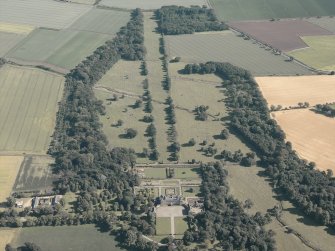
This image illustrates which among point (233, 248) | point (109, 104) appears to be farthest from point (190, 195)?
point (109, 104)

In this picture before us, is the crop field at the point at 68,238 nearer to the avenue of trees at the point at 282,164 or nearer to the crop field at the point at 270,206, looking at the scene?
the crop field at the point at 270,206

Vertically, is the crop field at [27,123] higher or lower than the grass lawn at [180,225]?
higher

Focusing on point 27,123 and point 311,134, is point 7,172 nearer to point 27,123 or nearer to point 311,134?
point 27,123

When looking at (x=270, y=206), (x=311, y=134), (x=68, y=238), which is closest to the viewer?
(x=68, y=238)

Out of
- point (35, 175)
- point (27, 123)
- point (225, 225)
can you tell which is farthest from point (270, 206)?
point (27, 123)

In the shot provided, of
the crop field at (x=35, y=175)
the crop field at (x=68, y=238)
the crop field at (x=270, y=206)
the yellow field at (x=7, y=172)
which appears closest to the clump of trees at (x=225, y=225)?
the crop field at (x=270, y=206)

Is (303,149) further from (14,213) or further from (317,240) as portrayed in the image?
(14,213)

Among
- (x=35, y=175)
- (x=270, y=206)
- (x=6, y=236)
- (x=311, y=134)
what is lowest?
(x=6, y=236)
